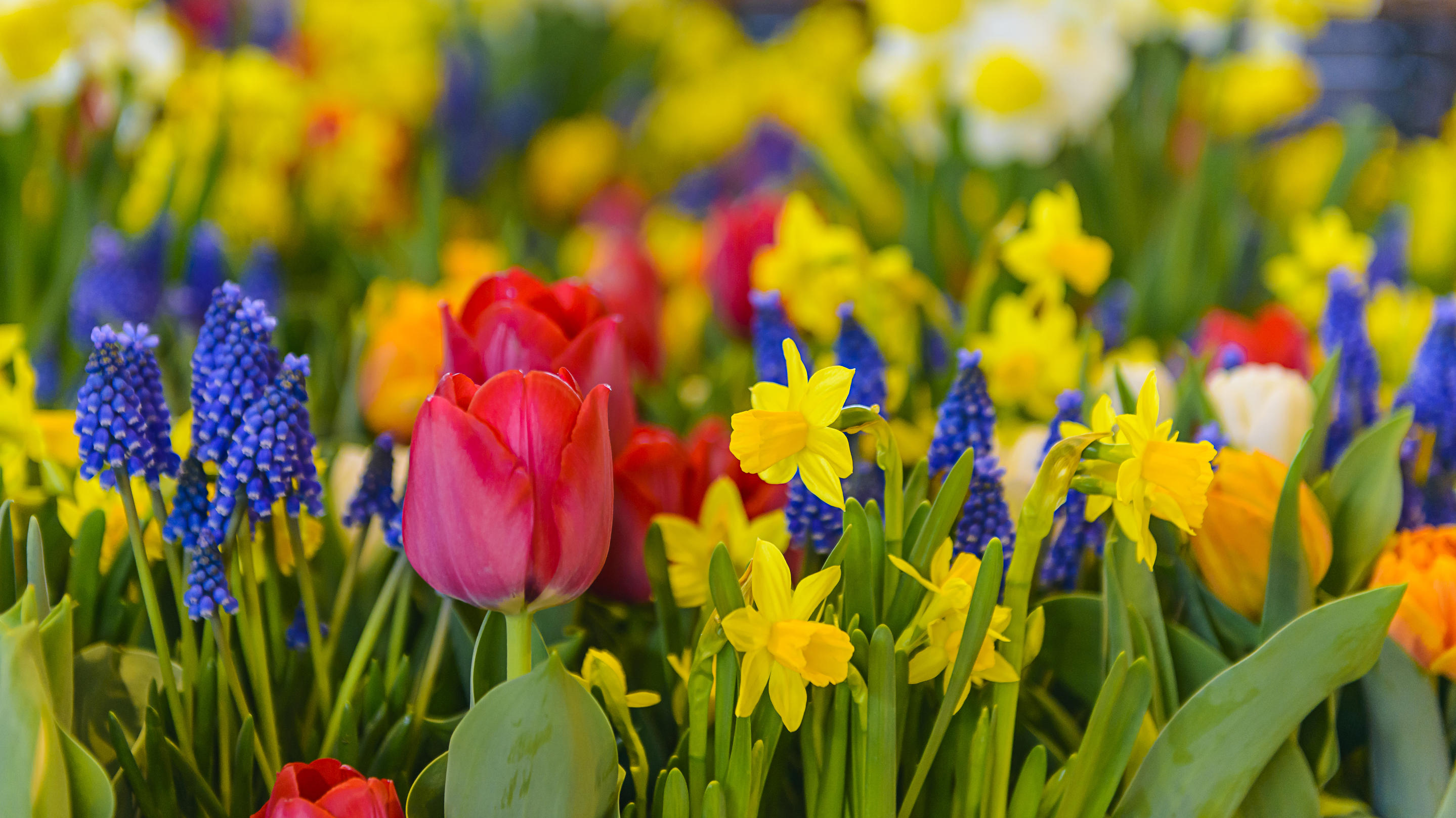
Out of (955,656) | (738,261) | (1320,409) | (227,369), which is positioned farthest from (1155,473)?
(738,261)

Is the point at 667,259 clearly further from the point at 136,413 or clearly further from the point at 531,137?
the point at 136,413

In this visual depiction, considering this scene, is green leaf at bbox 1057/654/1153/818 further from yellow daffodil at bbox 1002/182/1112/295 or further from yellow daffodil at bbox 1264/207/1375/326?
yellow daffodil at bbox 1264/207/1375/326

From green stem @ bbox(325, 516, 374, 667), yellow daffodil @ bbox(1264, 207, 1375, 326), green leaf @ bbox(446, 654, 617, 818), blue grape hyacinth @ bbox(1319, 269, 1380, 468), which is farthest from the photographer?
yellow daffodil @ bbox(1264, 207, 1375, 326)

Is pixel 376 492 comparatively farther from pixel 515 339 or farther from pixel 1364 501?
pixel 1364 501

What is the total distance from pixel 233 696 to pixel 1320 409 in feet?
1.55

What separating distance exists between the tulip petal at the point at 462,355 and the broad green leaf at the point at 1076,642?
243 mm

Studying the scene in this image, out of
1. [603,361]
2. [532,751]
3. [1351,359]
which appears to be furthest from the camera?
[1351,359]

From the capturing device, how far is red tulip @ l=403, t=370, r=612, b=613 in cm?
30

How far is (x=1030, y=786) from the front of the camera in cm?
35

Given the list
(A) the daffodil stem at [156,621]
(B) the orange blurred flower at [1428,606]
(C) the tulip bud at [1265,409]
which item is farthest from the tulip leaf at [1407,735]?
(A) the daffodil stem at [156,621]

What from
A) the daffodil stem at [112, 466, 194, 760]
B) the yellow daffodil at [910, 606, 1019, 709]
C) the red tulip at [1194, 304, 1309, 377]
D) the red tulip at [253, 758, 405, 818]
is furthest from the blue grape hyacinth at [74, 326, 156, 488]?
the red tulip at [1194, 304, 1309, 377]

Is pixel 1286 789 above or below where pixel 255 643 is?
below

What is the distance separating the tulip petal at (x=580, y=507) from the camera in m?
0.31

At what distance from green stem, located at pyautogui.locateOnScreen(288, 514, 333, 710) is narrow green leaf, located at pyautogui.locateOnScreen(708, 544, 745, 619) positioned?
0.15m
